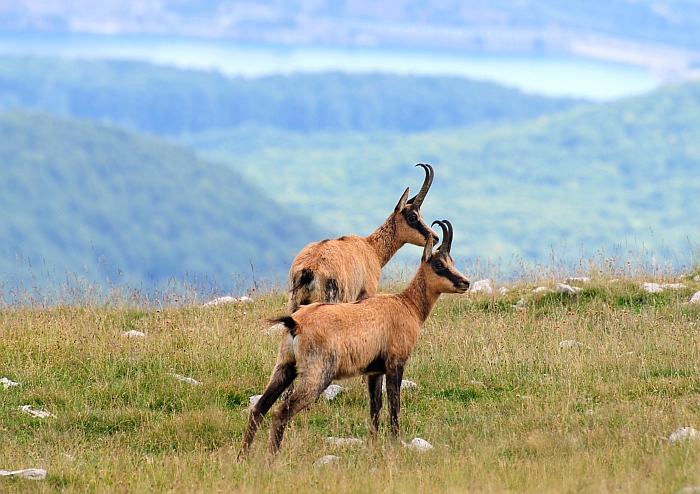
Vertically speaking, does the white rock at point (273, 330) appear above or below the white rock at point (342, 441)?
above

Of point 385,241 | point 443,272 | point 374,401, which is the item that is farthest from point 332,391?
point 385,241

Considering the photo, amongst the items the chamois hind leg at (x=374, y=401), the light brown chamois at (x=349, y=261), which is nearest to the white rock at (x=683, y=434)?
the chamois hind leg at (x=374, y=401)

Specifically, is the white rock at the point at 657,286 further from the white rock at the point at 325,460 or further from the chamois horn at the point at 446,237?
the white rock at the point at 325,460

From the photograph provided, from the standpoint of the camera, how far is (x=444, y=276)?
447 inches

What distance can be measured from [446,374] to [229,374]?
2.62 m

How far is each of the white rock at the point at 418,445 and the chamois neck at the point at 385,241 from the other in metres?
4.10

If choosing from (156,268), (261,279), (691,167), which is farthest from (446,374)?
(691,167)

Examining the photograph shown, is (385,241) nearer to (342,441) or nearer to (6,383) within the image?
(342,441)

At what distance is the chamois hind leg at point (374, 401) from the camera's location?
10.8 meters

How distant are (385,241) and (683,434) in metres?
5.60

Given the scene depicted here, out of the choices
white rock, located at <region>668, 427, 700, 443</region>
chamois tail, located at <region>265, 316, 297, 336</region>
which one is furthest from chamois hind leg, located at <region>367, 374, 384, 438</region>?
white rock, located at <region>668, 427, 700, 443</region>

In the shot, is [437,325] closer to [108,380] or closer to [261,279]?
[261,279]

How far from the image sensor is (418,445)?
10.3m

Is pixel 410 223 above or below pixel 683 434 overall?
above
